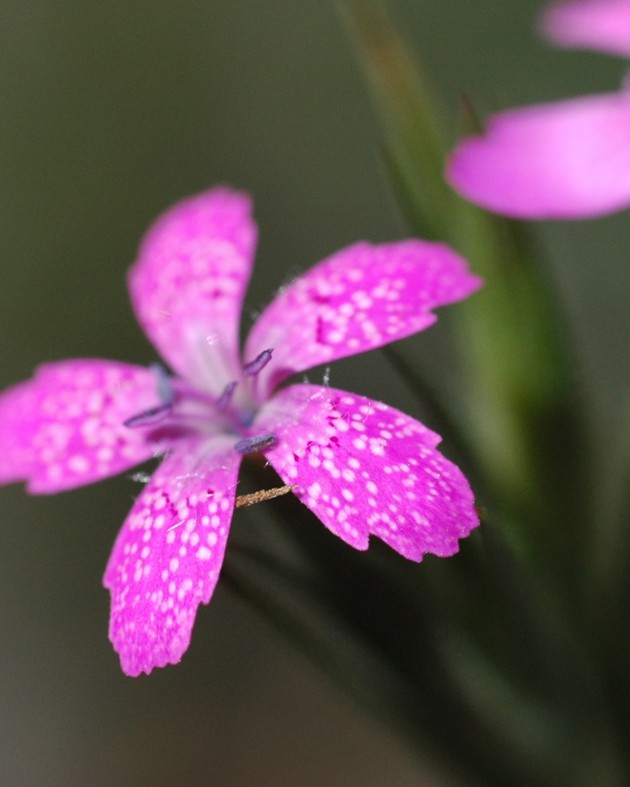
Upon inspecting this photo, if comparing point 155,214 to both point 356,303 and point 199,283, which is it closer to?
point 199,283

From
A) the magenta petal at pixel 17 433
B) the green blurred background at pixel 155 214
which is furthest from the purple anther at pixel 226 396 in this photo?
the green blurred background at pixel 155 214

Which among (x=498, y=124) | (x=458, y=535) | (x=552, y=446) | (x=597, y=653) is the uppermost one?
(x=498, y=124)

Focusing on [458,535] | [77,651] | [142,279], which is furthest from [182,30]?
[458,535]

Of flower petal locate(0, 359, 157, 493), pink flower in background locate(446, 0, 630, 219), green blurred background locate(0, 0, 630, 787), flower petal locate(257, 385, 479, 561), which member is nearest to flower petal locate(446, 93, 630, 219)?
pink flower in background locate(446, 0, 630, 219)

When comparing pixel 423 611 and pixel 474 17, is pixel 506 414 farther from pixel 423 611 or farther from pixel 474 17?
pixel 474 17

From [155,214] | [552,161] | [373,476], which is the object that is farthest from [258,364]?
[155,214]

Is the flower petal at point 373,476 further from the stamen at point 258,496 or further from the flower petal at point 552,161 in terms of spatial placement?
the flower petal at point 552,161
